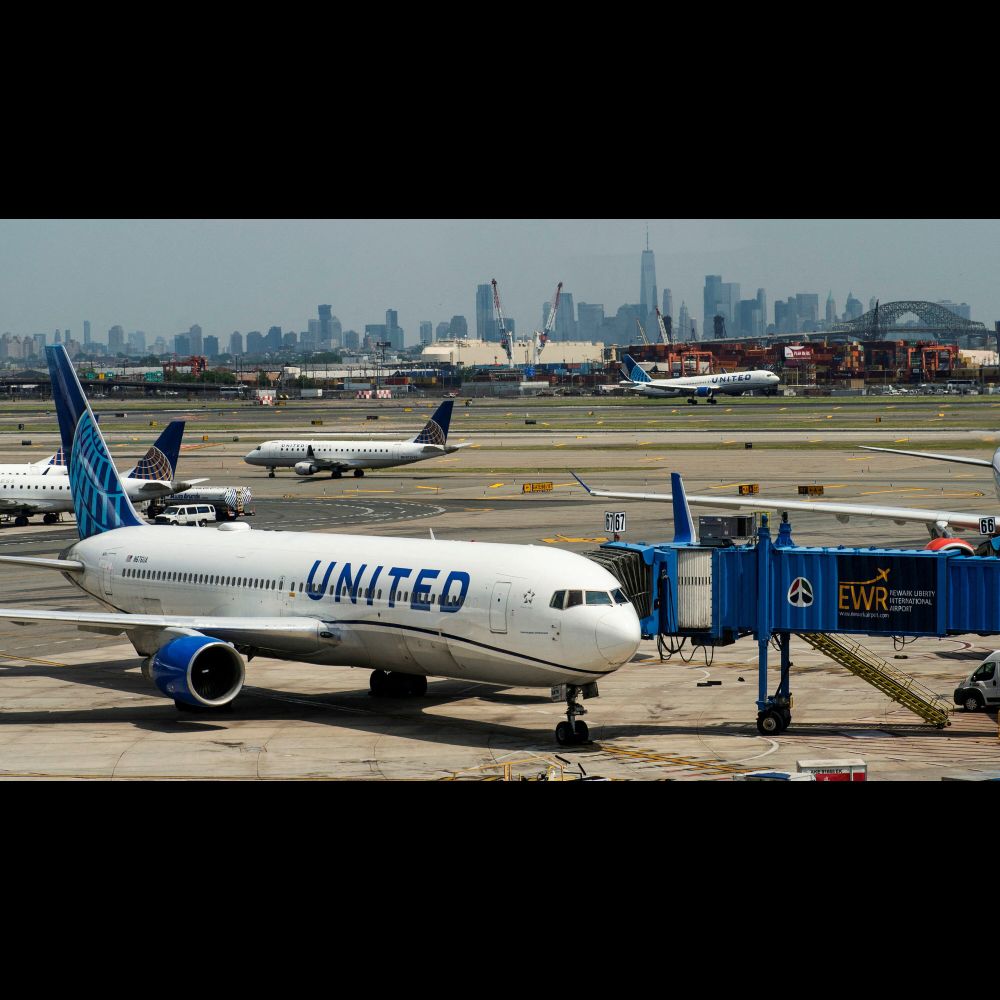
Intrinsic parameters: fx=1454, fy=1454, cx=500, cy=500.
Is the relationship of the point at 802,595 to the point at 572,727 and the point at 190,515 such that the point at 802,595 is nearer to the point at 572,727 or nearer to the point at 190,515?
the point at 572,727

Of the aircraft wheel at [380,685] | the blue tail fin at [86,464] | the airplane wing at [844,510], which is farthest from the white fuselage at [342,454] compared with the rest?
the aircraft wheel at [380,685]

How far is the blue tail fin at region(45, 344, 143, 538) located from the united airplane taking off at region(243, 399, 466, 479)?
77280 mm

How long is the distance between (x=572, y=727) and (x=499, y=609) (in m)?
3.38

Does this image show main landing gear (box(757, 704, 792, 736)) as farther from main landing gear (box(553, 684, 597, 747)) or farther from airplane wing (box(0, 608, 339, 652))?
airplane wing (box(0, 608, 339, 652))

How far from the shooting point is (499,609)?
116 feet

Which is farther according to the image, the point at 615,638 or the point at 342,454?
the point at 342,454

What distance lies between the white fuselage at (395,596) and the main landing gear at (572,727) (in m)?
0.70

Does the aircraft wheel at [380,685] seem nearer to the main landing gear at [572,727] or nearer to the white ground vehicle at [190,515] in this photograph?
the main landing gear at [572,727]

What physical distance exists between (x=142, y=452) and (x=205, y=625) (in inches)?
4826

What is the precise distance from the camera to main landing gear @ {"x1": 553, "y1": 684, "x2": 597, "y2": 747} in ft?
116

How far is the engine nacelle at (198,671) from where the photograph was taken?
38.7 meters

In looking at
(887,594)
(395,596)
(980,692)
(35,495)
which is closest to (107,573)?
(395,596)

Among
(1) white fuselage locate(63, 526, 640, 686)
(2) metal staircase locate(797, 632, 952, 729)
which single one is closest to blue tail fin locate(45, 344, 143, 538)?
(1) white fuselage locate(63, 526, 640, 686)
